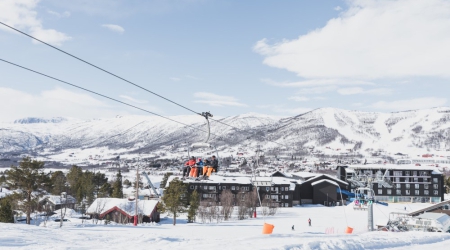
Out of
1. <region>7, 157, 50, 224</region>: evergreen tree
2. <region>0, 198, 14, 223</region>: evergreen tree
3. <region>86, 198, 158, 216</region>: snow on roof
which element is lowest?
<region>86, 198, 158, 216</region>: snow on roof

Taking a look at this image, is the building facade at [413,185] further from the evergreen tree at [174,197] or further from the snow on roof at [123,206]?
the snow on roof at [123,206]

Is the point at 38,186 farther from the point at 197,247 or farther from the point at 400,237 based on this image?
the point at 400,237

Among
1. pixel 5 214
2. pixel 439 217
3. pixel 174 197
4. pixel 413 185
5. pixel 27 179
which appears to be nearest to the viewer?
pixel 5 214

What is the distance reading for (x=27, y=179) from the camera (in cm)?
4369

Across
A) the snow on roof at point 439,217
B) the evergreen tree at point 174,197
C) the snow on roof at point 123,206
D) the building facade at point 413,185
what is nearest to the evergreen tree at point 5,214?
the snow on roof at point 123,206

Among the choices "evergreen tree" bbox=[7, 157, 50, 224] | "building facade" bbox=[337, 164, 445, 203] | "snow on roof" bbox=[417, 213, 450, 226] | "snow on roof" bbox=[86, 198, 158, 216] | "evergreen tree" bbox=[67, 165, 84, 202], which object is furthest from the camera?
"building facade" bbox=[337, 164, 445, 203]

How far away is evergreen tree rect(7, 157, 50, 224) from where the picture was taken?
143ft

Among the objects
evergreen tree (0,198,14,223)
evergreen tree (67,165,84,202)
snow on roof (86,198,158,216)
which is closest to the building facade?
snow on roof (86,198,158,216)

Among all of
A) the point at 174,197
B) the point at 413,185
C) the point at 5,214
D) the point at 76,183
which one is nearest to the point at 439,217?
the point at 174,197

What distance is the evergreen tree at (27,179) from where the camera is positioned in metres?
43.5

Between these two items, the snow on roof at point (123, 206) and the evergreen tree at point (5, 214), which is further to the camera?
the snow on roof at point (123, 206)

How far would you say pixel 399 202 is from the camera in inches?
3976

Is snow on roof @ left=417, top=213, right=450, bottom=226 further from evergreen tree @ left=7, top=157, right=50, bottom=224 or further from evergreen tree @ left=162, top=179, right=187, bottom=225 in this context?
evergreen tree @ left=7, top=157, right=50, bottom=224

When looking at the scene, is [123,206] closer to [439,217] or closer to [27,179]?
[27,179]
